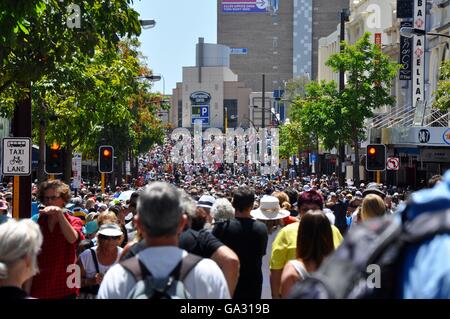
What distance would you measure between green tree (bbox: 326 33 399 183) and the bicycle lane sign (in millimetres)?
28054

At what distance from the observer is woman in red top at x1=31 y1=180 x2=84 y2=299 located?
8060 millimetres

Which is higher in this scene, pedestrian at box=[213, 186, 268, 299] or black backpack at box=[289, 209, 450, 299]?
black backpack at box=[289, 209, 450, 299]

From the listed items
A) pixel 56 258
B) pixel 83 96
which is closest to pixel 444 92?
pixel 83 96

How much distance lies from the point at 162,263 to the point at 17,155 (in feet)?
34.4

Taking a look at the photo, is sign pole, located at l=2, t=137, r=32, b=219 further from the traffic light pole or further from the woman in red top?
the woman in red top

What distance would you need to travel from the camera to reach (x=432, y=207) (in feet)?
7.25

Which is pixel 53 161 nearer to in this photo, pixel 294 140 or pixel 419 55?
pixel 419 55

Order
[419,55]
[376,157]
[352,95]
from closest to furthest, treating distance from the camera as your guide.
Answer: [376,157] → [352,95] → [419,55]

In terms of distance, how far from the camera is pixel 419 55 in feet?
162

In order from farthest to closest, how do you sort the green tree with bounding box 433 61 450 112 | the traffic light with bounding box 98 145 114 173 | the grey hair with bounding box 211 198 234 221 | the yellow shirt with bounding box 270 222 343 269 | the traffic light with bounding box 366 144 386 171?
1. the green tree with bounding box 433 61 450 112
2. the traffic light with bounding box 98 145 114 173
3. the traffic light with bounding box 366 144 386 171
4. the grey hair with bounding box 211 198 234 221
5. the yellow shirt with bounding box 270 222 343 269

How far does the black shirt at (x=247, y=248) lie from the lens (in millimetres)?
8117

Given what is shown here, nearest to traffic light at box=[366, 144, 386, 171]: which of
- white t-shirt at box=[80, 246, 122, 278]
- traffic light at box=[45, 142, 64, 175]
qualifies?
traffic light at box=[45, 142, 64, 175]
